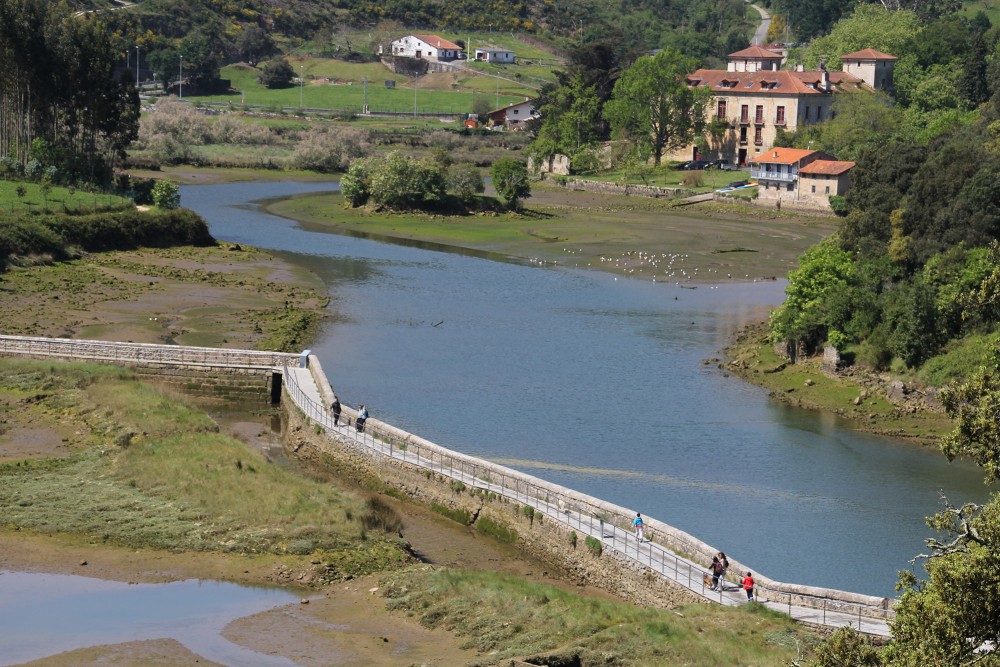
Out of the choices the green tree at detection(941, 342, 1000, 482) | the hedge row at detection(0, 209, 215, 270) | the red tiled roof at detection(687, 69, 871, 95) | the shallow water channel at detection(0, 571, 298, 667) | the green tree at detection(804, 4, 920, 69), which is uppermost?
the green tree at detection(804, 4, 920, 69)

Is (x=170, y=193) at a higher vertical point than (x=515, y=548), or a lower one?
higher

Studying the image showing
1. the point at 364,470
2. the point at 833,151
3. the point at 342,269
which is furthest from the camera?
the point at 833,151

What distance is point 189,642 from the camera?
32531 millimetres

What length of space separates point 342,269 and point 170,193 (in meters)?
15.8

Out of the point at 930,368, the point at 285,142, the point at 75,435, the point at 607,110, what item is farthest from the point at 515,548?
the point at 285,142

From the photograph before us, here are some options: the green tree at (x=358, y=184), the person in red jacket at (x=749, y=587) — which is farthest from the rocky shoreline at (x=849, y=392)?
the green tree at (x=358, y=184)

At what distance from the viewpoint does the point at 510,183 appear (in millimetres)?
117250

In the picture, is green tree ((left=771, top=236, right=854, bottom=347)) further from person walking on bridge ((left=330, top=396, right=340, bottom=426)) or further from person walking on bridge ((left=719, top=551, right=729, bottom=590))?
person walking on bridge ((left=719, top=551, right=729, bottom=590))

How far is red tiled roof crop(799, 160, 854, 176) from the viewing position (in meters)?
118

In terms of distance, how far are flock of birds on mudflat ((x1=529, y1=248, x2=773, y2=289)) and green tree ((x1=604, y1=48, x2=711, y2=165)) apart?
4550 centimetres

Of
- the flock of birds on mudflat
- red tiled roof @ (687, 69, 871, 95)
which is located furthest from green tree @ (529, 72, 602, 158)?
the flock of birds on mudflat

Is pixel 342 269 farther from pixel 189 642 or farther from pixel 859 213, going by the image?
pixel 189 642

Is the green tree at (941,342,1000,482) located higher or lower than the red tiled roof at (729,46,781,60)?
lower

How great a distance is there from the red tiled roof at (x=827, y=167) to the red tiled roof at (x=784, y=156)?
43.6 inches
